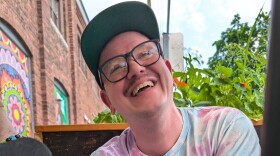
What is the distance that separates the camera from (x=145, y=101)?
1285 millimetres

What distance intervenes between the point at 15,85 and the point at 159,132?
4632mm

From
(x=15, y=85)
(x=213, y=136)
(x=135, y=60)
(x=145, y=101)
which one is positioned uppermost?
(x=135, y=60)

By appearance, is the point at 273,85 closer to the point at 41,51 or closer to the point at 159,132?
the point at 159,132

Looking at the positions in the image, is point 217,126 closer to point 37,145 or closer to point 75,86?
point 37,145

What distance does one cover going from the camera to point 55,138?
70.4 inches

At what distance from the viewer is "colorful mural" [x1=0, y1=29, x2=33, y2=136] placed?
518cm

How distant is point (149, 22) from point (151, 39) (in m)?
0.07

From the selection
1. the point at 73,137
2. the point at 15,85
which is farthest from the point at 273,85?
the point at 15,85

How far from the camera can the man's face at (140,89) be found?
4.20ft

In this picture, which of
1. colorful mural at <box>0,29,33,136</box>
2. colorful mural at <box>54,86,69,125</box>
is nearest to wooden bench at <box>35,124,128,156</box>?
colorful mural at <box>0,29,33,136</box>

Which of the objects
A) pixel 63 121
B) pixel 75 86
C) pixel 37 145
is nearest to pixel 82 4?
pixel 75 86

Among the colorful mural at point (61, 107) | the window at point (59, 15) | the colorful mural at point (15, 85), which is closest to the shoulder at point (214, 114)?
the colorful mural at point (15, 85)

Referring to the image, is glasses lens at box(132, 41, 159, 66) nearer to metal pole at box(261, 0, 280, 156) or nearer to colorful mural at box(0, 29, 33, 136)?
metal pole at box(261, 0, 280, 156)

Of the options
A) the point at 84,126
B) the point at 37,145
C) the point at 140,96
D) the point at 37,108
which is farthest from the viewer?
the point at 37,108
